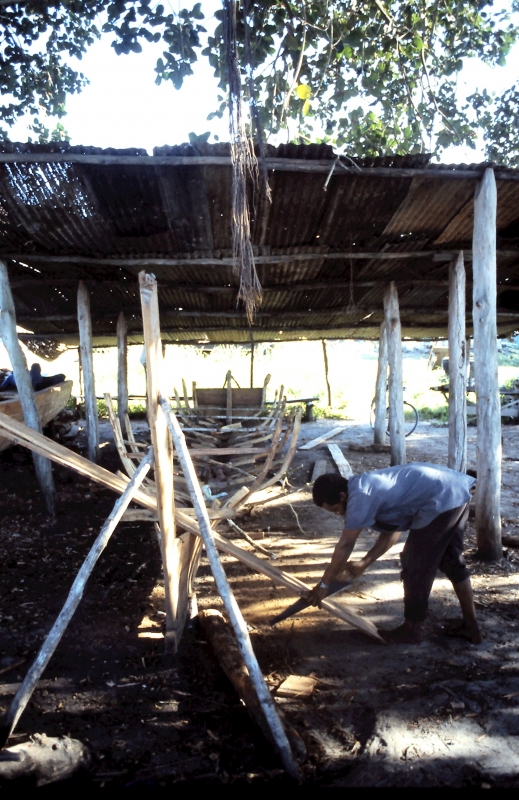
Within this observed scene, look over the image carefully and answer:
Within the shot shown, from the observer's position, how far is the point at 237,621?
8.37 feet

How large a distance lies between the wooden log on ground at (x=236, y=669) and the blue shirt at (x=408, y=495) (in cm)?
104

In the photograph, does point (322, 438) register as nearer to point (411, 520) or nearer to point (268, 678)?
point (411, 520)

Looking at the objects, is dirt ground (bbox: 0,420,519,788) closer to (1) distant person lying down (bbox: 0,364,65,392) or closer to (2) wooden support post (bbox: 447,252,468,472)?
(2) wooden support post (bbox: 447,252,468,472)

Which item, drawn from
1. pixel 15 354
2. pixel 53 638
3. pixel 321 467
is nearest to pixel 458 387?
pixel 321 467

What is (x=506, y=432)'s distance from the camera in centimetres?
1236

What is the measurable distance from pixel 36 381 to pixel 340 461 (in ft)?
16.7

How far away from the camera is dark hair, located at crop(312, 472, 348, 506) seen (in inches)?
121

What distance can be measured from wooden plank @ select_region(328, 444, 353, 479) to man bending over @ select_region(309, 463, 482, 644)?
3.93 m

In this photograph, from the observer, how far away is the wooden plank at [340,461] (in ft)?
26.5

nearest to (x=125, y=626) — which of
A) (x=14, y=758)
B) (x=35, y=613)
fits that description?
(x=35, y=613)

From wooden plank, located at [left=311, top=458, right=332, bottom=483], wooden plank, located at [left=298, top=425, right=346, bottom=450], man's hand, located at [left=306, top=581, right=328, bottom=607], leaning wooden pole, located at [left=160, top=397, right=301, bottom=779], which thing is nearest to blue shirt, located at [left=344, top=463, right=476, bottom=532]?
man's hand, located at [left=306, top=581, right=328, bottom=607]

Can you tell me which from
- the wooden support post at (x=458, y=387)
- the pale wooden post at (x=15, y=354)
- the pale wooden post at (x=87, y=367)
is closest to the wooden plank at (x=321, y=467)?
the wooden support post at (x=458, y=387)

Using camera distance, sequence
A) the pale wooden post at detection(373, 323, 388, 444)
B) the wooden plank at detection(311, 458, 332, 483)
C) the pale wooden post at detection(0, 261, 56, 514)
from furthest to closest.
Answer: the pale wooden post at detection(373, 323, 388, 444)
the wooden plank at detection(311, 458, 332, 483)
the pale wooden post at detection(0, 261, 56, 514)

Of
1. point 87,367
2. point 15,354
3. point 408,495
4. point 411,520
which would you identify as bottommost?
point 411,520
